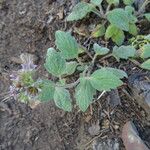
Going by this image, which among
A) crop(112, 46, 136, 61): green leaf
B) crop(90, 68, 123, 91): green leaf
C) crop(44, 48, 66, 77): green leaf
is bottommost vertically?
crop(112, 46, 136, 61): green leaf

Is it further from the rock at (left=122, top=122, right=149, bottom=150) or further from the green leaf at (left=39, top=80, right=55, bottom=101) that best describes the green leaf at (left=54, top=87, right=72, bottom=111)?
the rock at (left=122, top=122, right=149, bottom=150)

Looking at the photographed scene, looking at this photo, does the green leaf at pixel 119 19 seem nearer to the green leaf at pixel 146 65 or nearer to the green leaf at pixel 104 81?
the green leaf at pixel 146 65

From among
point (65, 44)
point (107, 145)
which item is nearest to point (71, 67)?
Answer: point (65, 44)

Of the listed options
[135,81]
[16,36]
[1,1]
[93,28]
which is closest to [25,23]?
[16,36]

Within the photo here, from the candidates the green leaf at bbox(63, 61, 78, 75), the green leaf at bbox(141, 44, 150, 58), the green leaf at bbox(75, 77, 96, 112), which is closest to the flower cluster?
the green leaf at bbox(75, 77, 96, 112)

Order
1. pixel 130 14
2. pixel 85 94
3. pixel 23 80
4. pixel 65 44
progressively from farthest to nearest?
pixel 130 14 → pixel 65 44 → pixel 85 94 → pixel 23 80

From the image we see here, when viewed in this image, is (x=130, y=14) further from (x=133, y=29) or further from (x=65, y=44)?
(x=65, y=44)

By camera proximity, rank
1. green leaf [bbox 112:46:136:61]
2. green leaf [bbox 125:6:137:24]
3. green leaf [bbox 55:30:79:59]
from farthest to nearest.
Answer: green leaf [bbox 125:6:137:24] → green leaf [bbox 112:46:136:61] → green leaf [bbox 55:30:79:59]
